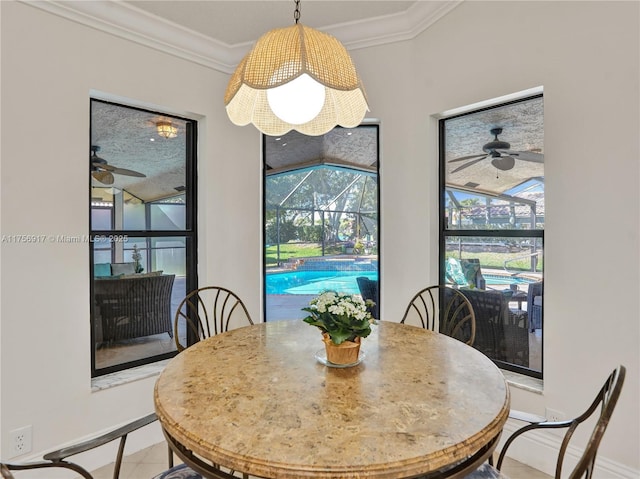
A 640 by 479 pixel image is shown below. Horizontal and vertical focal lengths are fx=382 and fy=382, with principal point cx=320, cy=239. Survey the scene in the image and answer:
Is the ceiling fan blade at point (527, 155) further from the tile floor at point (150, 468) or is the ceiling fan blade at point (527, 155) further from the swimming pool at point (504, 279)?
the tile floor at point (150, 468)

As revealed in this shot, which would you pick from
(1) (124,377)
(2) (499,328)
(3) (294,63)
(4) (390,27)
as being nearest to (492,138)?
(4) (390,27)

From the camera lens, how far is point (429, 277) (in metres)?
2.59

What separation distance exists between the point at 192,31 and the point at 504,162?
A: 2245 millimetres

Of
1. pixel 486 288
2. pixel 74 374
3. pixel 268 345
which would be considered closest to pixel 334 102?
pixel 268 345

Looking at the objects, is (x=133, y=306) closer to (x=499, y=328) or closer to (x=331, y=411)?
(x=331, y=411)

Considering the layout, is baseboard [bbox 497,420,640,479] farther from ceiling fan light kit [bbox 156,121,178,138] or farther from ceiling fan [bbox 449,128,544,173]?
ceiling fan light kit [bbox 156,121,178,138]

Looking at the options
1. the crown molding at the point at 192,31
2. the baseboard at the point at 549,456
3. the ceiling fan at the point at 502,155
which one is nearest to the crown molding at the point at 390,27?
the crown molding at the point at 192,31

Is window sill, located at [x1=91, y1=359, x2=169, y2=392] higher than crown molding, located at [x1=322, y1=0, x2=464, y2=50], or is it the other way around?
crown molding, located at [x1=322, y1=0, x2=464, y2=50]

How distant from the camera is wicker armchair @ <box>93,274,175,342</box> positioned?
2.50 meters

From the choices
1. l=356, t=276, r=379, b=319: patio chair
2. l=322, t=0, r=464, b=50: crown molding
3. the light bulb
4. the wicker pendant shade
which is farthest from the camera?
l=356, t=276, r=379, b=319: patio chair

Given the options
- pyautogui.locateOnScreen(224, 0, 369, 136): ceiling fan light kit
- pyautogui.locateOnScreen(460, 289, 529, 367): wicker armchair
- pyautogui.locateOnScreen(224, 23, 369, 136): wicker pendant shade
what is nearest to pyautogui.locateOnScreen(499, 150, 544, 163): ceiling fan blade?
pyautogui.locateOnScreen(460, 289, 529, 367): wicker armchair

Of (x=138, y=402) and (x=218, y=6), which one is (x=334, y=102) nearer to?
(x=218, y=6)

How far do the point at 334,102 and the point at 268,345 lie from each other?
1.14 m

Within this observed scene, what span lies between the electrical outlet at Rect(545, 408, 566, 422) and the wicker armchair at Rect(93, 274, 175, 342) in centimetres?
249
